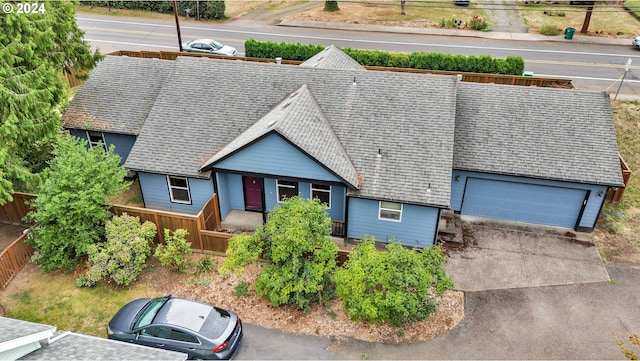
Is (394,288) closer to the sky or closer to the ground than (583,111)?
closer to the ground

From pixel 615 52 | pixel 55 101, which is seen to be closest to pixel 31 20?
pixel 55 101

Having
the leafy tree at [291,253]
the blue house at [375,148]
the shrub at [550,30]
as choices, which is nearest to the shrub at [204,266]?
the leafy tree at [291,253]

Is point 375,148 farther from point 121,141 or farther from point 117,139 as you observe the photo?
point 117,139

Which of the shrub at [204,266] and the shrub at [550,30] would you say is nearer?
the shrub at [204,266]

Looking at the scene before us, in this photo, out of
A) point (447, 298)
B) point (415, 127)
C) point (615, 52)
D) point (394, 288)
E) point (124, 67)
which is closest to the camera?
point (394, 288)

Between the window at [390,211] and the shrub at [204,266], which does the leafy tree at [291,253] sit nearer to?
the shrub at [204,266]

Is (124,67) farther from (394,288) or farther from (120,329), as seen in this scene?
(394,288)

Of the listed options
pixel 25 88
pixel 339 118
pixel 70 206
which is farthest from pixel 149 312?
pixel 339 118
